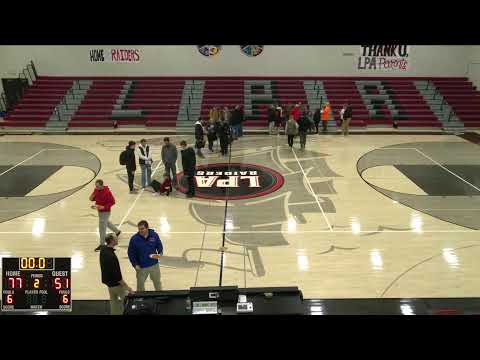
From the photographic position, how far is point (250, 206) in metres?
10.2

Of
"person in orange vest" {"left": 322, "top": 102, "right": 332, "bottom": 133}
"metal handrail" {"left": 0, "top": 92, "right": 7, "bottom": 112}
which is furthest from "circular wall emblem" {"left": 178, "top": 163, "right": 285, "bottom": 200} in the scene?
"metal handrail" {"left": 0, "top": 92, "right": 7, "bottom": 112}

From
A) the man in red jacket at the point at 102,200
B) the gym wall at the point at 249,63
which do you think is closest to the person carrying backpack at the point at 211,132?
the man in red jacket at the point at 102,200

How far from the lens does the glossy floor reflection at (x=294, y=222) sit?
7020 millimetres

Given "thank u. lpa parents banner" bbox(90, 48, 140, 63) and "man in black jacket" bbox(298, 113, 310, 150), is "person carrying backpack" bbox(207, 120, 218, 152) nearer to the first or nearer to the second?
"man in black jacket" bbox(298, 113, 310, 150)

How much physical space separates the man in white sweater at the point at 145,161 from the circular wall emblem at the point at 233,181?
0.88 m

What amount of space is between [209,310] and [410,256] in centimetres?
459

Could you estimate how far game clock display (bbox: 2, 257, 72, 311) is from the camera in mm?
5004

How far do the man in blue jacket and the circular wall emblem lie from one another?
15.5 ft

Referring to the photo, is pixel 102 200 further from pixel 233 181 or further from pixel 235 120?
pixel 235 120

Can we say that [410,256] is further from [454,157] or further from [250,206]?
[454,157]

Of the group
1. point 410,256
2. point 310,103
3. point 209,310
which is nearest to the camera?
point 209,310

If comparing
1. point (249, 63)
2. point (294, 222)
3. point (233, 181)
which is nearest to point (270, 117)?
point (249, 63)
